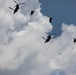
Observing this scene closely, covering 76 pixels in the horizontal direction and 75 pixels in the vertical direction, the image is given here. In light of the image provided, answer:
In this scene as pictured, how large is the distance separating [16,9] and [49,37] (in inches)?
879

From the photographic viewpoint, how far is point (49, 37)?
112 metres

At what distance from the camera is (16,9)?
96.5 metres

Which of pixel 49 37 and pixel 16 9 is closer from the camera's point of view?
pixel 16 9
